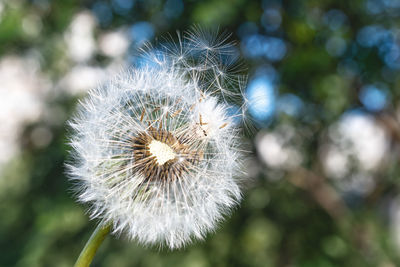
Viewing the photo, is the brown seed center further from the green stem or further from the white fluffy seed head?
the green stem

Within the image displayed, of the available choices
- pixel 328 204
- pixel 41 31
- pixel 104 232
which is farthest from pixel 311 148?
pixel 104 232

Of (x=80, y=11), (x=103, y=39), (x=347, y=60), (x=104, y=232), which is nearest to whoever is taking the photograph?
(x=104, y=232)

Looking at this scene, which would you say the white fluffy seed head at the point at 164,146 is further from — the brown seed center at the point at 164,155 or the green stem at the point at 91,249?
the green stem at the point at 91,249

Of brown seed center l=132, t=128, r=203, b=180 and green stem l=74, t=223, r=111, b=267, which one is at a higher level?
green stem l=74, t=223, r=111, b=267

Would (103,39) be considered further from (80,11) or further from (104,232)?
(104,232)

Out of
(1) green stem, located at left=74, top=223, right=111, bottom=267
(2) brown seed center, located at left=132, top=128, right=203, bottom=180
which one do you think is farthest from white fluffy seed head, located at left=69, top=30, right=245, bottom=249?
(1) green stem, located at left=74, top=223, right=111, bottom=267

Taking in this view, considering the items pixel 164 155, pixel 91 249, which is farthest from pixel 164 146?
pixel 91 249

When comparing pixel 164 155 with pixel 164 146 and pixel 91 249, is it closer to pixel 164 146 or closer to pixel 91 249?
pixel 164 146

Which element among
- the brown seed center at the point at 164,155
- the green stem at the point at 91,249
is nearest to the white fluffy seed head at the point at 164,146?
the brown seed center at the point at 164,155

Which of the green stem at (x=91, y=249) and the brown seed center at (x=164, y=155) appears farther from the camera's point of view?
the brown seed center at (x=164, y=155)
